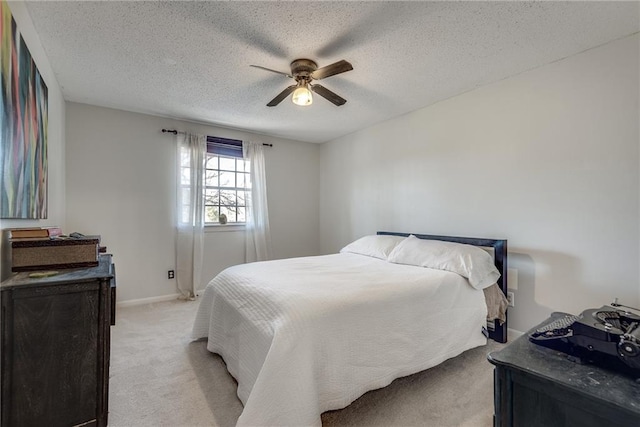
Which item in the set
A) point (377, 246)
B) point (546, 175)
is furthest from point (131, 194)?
point (546, 175)

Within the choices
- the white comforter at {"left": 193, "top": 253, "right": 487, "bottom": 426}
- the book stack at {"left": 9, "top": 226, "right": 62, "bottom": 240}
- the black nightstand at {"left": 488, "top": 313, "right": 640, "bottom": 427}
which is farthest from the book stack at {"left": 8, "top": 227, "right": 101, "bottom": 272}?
the black nightstand at {"left": 488, "top": 313, "right": 640, "bottom": 427}

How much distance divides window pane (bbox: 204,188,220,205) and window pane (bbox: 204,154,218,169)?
33 centimetres

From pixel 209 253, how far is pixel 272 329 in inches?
110

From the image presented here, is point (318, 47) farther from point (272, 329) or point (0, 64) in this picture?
point (272, 329)

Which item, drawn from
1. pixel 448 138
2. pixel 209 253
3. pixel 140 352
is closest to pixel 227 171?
pixel 209 253

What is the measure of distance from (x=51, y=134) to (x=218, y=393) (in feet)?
8.00

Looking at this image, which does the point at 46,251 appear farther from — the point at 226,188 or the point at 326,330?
the point at 226,188

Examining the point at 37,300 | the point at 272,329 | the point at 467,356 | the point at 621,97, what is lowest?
the point at 467,356

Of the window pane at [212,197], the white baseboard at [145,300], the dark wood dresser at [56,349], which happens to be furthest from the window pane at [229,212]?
the dark wood dresser at [56,349]

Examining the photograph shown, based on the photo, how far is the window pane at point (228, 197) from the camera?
4188mm

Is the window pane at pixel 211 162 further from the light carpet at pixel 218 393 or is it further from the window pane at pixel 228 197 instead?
the light carpet at pixel 218 393

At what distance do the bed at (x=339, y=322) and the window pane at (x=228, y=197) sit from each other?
192 centimetres

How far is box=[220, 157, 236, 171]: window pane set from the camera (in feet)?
13.7

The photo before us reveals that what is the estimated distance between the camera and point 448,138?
3.08 m
